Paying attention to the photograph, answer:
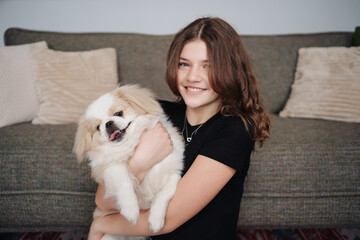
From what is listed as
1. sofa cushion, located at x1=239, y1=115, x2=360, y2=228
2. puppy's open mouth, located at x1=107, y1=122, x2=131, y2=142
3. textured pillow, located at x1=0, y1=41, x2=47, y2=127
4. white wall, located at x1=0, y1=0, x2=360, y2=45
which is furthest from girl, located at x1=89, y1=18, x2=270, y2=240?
white wall, located at x1=0, y1=0, x2=360, y2=45

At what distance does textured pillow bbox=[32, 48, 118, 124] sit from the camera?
1686mm

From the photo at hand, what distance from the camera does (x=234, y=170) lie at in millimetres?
920

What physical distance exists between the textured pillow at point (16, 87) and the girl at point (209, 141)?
3.22 ft

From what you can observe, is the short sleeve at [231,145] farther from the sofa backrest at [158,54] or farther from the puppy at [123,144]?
the sofa backrest at [158,54]

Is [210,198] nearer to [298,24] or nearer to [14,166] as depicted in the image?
[14,166]

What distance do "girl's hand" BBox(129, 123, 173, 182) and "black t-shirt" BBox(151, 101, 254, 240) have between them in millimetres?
123

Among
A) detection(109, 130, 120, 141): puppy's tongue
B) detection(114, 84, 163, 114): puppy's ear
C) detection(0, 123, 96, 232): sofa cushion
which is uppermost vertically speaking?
detection(114, 84, 163, 114): puppy's ear

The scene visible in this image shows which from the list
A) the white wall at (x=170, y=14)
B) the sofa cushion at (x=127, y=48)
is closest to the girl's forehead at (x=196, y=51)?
the sofa cushion at (x=127, y=48)

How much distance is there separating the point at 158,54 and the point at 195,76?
1.15 m

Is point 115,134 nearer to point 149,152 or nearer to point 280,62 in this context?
point 149,152

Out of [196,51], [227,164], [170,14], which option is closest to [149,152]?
[227,164]

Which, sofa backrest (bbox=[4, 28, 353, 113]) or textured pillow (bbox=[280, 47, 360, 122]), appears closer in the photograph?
textured pillow (bbox=[280, 47, 360, 122])

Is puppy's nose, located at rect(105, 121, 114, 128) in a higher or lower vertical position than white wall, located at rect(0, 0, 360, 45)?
lower

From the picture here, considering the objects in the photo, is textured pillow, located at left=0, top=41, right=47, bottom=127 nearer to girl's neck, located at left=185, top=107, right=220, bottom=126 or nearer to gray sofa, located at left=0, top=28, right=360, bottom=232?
gray sofa, located at left=0, top=28, right=360, bottom=232
